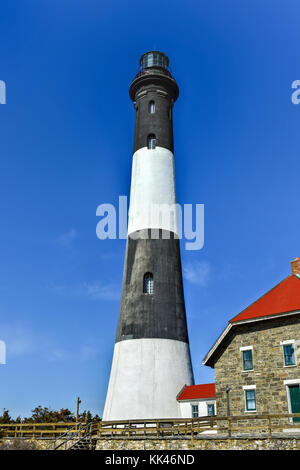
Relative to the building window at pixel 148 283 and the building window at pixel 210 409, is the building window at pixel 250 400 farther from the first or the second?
the building window at pixel 148 283

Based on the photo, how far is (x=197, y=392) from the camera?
78.3ft

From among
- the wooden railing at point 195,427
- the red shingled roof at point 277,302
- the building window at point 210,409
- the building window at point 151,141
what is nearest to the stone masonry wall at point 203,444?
the wooden railing at point 195,427

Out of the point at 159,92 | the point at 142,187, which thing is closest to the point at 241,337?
the point at 142,187

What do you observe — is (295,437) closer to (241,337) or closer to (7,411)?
(241,337)

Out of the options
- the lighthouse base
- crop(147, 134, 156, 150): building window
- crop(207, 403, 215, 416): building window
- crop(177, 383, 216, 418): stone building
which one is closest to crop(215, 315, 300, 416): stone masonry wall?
crop(177, 383, 216, 418): stone building

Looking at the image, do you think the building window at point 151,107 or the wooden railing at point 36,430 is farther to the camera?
the building window at point 151,107

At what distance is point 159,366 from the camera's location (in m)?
24.5

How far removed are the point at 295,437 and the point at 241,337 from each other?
20.6ft

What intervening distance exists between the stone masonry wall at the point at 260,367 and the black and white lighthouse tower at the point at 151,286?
13.7 ft

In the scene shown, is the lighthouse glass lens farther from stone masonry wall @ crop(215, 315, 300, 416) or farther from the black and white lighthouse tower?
stone masonry wall @ crop(215, 315, 300, 416)

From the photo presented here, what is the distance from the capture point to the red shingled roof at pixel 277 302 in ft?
65.7

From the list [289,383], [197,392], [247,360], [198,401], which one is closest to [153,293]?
[197,392]

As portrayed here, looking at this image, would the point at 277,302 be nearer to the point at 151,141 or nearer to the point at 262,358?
the point at 262,358

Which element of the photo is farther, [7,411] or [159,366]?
[7,411]
